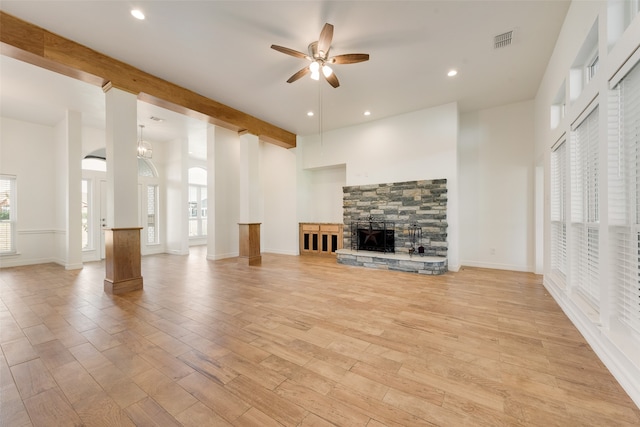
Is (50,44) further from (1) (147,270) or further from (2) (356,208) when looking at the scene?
(2) (356,208)

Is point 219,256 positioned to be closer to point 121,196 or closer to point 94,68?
point 121,196

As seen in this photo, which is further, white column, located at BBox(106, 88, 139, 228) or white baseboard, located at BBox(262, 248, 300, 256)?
white baseboard, located at BBox(262, 248, 300, 256)

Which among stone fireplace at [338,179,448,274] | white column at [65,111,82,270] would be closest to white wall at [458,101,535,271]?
stone fireplace at [338,179,448,274]

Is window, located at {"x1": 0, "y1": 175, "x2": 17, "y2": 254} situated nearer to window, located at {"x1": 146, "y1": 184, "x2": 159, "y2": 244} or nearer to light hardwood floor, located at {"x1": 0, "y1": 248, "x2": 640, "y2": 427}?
window, located at {"x1": 146, "y1": 184, "x2": 159, "y2": 244}

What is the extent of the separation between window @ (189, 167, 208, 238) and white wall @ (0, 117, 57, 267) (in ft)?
12.6

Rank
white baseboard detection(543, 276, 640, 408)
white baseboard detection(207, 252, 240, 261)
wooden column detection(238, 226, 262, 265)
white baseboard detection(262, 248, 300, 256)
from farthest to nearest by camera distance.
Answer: white baseboard detection(262, 248, 300, 256)
white baseboard detection(207, 252, 240, 261)
wooden column detection(238, 226, 262, 265)
white baseboard detection(543, 276, 640, 408)

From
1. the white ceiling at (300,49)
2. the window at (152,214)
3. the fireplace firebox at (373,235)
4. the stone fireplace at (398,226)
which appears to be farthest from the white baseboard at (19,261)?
the fireplace firebox at (373,235)

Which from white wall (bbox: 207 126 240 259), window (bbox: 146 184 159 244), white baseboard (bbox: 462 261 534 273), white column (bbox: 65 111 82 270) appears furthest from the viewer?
window (bbox: 146 184 159 244)

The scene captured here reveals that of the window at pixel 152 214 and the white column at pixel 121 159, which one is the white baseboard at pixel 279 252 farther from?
the white column at pixel 121 159

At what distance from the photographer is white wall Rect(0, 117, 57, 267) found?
557 centimetres

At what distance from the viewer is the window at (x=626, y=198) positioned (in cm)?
176

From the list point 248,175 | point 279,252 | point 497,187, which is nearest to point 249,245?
point 248,175

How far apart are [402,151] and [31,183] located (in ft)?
27.4

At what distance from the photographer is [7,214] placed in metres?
5.60
